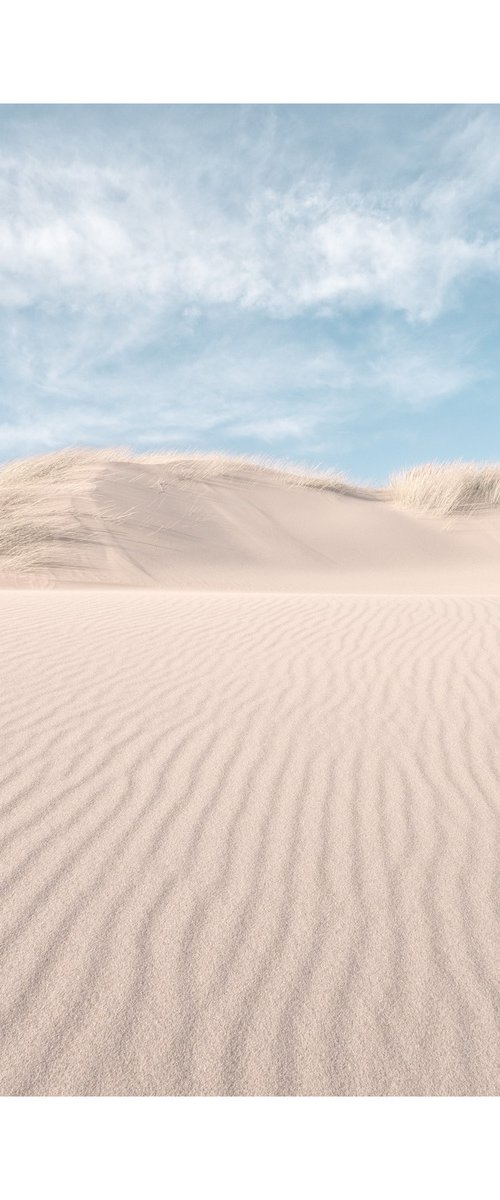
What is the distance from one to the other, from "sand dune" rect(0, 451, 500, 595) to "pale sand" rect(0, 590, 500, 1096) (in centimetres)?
1055

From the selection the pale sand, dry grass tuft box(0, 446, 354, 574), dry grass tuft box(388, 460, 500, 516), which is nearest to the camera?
the pale sand

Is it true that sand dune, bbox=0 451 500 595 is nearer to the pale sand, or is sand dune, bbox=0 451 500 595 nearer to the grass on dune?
the grass on dune

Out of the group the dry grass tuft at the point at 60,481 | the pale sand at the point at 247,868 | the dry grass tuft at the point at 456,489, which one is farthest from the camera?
the dry grass tuft at the point at 456,489

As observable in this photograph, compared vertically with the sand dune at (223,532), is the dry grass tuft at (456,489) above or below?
above

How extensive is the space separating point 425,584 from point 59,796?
15699mm

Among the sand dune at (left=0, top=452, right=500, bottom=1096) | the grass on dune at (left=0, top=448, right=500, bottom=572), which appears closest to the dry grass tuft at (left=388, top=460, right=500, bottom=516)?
the grass on dune at (left=0, top=448, right=500, bottom=572)

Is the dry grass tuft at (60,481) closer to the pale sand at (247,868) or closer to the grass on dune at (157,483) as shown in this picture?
the grass on dune at (157,483)

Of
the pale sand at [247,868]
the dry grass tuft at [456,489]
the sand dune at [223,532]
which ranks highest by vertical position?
the dry grass tuft at [456,489]

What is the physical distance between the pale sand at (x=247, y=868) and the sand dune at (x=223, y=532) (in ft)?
34.6

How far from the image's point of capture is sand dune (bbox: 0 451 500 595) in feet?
54.3

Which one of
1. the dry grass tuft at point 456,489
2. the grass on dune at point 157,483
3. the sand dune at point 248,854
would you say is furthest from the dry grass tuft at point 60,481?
the sand dune at point 248,854

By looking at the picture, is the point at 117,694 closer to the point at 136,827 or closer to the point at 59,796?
the point at 59,796

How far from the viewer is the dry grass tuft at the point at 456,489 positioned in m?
22.4

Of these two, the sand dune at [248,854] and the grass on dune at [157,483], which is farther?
the grass on dune at [157,483]
